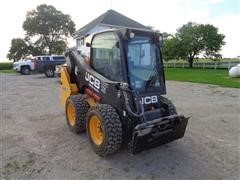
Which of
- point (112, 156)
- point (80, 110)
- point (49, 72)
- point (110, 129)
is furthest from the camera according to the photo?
point (49, 72)

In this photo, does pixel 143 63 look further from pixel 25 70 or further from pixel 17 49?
pixel 17 49

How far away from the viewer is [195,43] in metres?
34.6

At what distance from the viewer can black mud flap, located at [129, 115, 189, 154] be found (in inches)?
133

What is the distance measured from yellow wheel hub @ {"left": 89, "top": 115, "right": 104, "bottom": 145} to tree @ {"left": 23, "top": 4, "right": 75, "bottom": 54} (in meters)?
→ 38.9

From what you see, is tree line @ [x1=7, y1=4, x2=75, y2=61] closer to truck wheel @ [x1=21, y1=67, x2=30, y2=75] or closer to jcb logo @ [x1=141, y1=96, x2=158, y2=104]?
truck wheel @ [x1=21, y1=67, x2=30, y2=75]

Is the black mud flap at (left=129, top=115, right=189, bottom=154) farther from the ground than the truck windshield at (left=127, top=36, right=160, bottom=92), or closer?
closer

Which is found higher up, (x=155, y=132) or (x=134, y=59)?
(x=134, y=59)

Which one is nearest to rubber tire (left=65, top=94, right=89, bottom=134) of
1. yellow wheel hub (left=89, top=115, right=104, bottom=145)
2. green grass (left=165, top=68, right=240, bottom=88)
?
yellow wheel hub (left=89, top=115, right=104, bottom=145)

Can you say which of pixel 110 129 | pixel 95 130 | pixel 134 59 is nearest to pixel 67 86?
pixel 95 130

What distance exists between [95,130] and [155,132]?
1126 mm

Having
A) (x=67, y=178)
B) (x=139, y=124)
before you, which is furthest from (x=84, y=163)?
(x=139, y=124)

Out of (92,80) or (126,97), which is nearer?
(126,97)

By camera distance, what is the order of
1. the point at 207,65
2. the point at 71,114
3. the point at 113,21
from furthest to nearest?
the point at 207,65 < the point at 113,21 < the point at 71,114

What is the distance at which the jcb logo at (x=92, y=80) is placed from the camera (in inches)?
172
